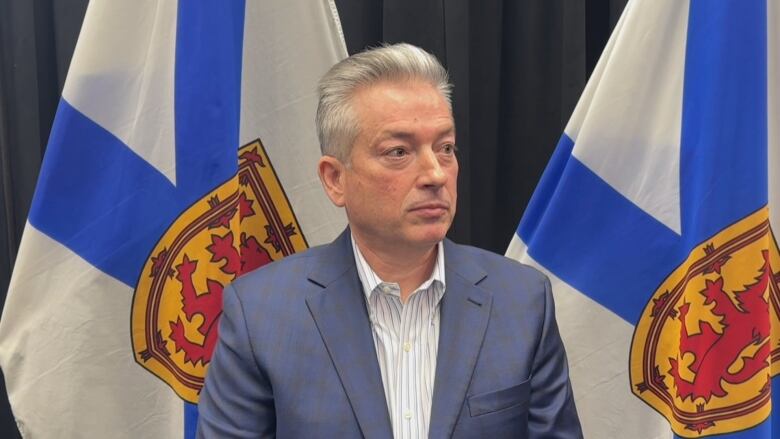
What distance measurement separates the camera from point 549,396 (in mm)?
1323

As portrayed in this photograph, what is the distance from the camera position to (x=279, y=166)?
5.69 feet

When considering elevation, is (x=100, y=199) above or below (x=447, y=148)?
below

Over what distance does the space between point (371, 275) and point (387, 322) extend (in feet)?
0.24

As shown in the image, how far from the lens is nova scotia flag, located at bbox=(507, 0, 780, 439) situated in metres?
1.52

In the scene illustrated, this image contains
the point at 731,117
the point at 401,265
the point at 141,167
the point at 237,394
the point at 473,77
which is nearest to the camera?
the point at 237,394

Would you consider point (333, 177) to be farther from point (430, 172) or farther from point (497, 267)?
point (497, 267)

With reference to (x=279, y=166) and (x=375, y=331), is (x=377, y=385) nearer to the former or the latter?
(x=375, y=331)

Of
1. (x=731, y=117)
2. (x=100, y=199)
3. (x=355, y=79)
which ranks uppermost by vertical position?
(x=355, y=79)

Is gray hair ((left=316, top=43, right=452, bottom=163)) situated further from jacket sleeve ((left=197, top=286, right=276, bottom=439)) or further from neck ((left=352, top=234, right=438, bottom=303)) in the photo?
jacket sleeve ((left=197, top=286, right=276, bottom=439))

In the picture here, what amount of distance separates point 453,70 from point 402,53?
653mm

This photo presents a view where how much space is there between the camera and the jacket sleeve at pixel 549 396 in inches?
51.6

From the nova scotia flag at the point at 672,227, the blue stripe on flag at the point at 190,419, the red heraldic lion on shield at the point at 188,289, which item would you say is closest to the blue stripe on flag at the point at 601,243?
the nova scotia flag at the point at 672,227

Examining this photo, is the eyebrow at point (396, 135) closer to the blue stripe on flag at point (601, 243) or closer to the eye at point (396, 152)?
the eye at point (396, 152)

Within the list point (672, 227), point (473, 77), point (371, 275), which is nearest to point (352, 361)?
point (371, 275)
